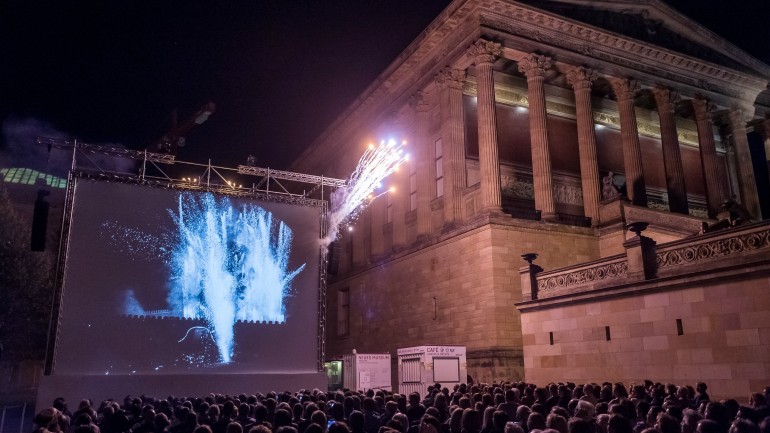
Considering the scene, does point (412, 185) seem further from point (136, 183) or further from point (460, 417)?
point (460, 417)

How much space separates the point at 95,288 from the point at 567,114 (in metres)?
25.5

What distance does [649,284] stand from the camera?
16469mm

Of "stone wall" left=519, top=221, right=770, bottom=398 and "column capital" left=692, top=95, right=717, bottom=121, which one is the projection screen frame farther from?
"column capital" left=692, top=95, right=717, bottom=121

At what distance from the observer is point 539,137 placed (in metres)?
27.4

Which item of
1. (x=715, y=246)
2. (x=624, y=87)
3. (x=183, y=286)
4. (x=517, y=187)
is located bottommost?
(x=715, y=246)

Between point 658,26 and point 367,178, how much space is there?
17.9 m

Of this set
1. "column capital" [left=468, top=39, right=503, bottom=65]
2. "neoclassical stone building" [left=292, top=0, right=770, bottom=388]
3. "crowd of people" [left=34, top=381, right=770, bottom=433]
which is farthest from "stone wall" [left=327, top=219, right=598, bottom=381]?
"crowd of people" [left=34, top=381, right=770, bottom=433]

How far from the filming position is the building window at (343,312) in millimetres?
38125

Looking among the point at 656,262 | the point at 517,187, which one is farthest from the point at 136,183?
the point at 656,262

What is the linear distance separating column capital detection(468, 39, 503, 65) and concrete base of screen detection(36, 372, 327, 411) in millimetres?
15900

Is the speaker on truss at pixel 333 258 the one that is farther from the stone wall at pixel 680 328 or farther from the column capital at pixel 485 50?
the stone wall at pixel 680 328

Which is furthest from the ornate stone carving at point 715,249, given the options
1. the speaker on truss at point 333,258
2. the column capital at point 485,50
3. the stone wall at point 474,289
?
the speaker on truss at point 333,258

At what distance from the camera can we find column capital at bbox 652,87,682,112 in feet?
102

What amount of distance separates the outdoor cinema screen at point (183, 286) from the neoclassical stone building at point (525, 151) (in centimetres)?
535
